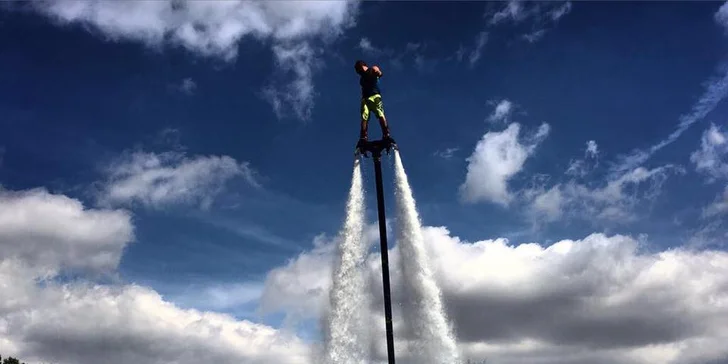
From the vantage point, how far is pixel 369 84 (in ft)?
210

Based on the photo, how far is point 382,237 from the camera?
59.3m

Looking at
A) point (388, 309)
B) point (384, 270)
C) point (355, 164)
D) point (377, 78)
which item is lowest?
point (388, 309)

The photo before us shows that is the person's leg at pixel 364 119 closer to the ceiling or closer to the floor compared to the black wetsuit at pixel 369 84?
closer to the floor

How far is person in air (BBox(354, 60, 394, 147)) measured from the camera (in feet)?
204

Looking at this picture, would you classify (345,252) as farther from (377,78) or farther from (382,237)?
(377,78)

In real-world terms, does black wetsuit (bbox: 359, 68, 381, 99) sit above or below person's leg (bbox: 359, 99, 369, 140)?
above

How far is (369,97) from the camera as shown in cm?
6334

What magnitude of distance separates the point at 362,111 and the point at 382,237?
1330cm

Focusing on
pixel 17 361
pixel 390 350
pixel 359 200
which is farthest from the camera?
pixel 17 361

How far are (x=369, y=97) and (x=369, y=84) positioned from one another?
5.03ft

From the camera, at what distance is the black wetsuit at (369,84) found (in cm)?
6369

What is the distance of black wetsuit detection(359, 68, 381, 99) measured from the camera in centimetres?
6369

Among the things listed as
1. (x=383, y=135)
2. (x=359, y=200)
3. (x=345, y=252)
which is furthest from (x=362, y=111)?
(x=345, y=252)

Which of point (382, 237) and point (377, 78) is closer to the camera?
point (382, 237)
